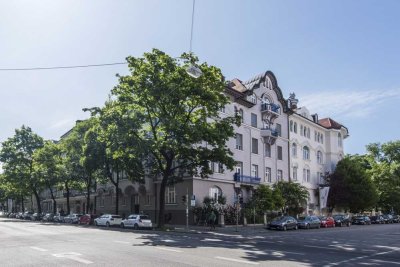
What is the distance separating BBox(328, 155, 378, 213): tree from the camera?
6188 cm

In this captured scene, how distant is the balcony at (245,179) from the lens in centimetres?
4788

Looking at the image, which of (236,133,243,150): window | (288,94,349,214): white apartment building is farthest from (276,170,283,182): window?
(236,133,243,150): window

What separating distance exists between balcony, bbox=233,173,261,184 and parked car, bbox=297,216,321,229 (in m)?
7.30

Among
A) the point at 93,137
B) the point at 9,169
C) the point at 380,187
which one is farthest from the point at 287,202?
the point at 9,169

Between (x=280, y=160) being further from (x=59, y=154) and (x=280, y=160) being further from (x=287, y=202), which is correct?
(x=59, y=154)

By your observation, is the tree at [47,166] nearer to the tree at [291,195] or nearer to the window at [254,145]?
the window at [254,145]

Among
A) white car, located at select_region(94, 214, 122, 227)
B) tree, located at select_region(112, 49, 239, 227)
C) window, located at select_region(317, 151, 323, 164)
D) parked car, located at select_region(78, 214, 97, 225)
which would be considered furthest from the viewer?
window, located at select_region(317, 151, 323, 164)

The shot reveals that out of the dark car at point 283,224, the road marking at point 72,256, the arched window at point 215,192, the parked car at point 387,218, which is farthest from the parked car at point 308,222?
the road marking at point 72,256

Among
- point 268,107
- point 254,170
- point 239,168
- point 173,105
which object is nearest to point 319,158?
point 268,107

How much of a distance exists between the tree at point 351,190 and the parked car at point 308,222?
17.4m

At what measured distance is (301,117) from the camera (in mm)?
62906

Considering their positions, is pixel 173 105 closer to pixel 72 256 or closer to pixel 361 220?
pixel 72 256

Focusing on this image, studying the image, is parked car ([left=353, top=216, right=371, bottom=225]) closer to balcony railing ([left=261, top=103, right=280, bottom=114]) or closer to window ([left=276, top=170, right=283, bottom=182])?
window ([left=276, top=170, right=283, bottom=182])

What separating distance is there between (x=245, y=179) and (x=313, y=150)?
21892mm
